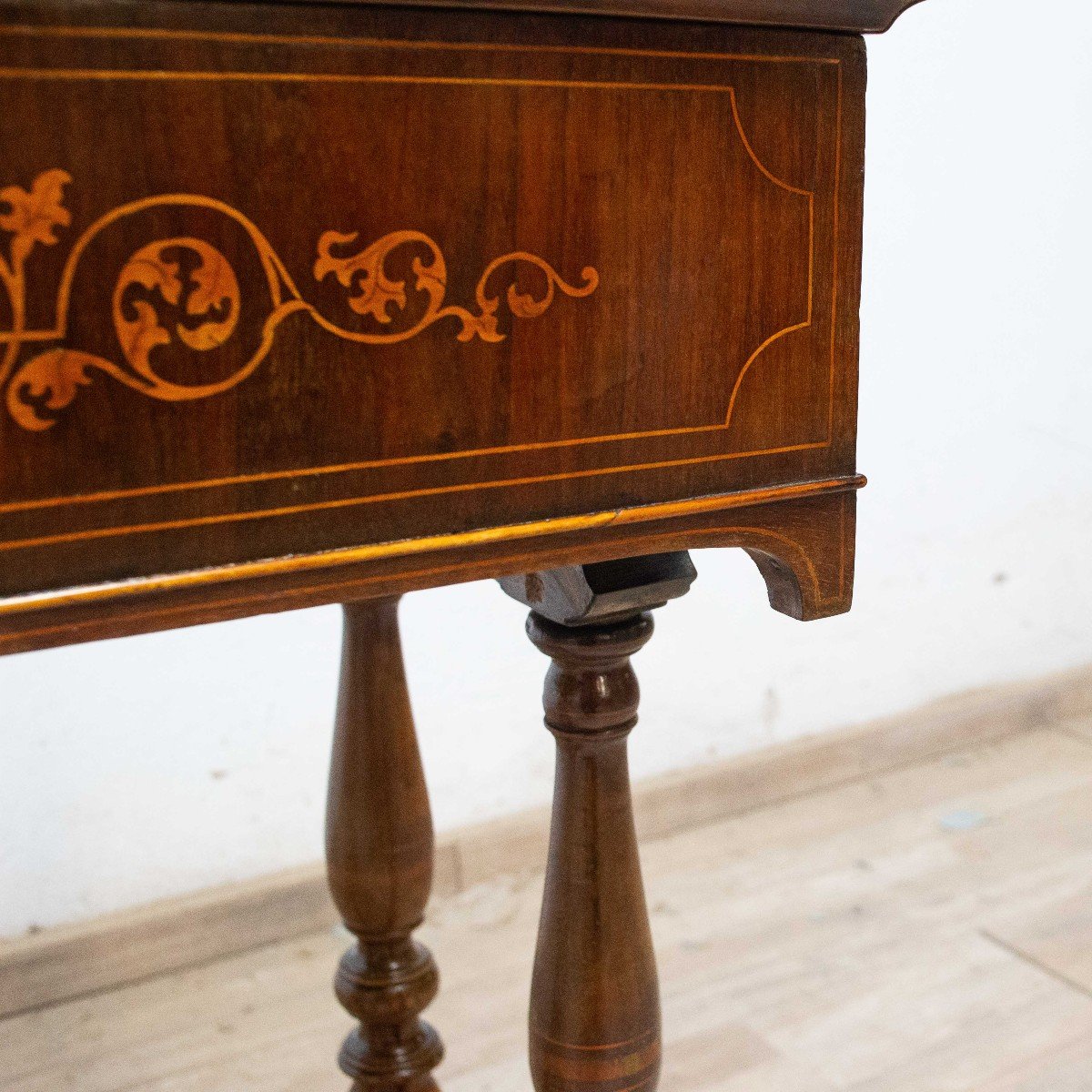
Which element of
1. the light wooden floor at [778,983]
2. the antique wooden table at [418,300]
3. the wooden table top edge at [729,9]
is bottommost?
the light wooden floor at [778,983]

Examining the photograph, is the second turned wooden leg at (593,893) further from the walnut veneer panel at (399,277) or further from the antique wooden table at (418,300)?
the walnut veneer panel at (399,277)

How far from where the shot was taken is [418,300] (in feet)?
2.20

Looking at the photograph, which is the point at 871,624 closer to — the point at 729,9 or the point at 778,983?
the point at 778,983

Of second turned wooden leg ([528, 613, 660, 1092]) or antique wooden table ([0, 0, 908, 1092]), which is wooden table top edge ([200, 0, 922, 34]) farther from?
second turned wooden leg ([528, 613, 660, 1092])

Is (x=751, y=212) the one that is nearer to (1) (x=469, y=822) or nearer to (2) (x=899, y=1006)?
(2) (x=899, y=1006)

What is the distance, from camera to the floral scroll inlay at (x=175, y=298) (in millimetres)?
586

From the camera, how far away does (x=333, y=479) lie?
2.18 feet

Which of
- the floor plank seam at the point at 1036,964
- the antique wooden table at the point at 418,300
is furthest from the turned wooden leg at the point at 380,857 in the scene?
the floor plank seam at the point at 1036,964

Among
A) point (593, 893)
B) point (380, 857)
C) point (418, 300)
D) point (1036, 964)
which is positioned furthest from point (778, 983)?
point (418, 300)

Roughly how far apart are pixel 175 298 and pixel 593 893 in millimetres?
476

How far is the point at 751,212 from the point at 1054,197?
5.51ft

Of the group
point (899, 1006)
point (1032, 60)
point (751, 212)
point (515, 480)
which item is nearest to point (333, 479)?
point (515, 480)

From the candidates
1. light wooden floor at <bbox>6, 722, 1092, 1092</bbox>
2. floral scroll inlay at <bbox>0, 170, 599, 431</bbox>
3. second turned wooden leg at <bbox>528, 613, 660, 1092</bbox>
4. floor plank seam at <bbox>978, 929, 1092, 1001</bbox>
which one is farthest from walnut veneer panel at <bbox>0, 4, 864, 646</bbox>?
floor plank seam at <bbox>978, 929, 1092, 1001</bbox>

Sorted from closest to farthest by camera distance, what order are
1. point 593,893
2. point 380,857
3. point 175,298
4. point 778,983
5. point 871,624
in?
point 175,298 → point 593,893 → point 380,857 → point 778,983 → point 871,624
